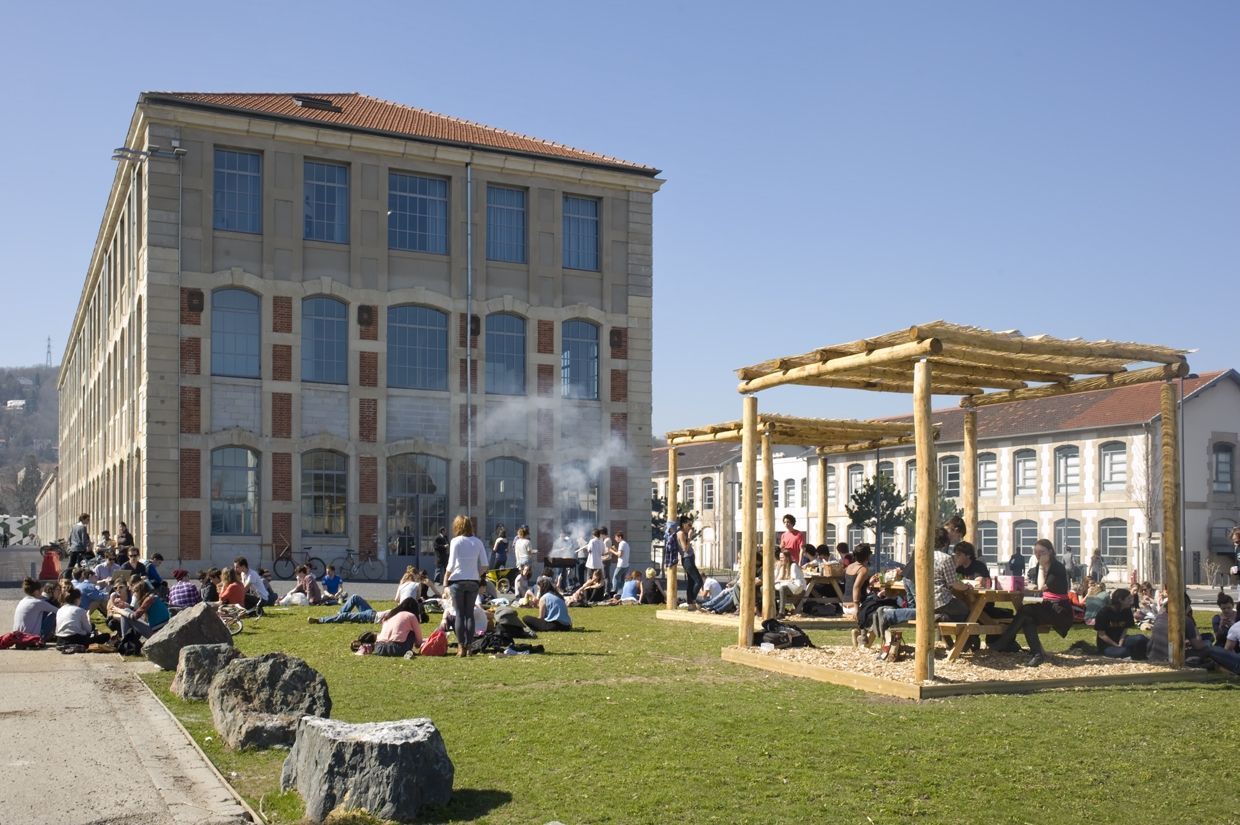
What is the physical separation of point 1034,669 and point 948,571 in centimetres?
130

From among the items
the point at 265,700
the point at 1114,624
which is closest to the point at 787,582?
the point at 1114,624

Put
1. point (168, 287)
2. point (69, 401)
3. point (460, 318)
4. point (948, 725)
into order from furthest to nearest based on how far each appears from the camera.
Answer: point (69, 401) → point (460, 318) → point (168, 287) → point (948, 725)

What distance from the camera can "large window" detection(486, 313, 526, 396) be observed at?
38.8 m

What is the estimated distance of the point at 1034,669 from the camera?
12805 millimetres

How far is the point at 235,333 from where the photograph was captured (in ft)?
117

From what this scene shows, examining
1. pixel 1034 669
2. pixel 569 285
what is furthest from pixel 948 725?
pixel 569 285

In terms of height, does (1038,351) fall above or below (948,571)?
above

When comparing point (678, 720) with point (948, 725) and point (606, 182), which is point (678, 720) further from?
point (606, 182)

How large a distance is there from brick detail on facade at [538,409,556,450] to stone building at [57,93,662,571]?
0.08 m

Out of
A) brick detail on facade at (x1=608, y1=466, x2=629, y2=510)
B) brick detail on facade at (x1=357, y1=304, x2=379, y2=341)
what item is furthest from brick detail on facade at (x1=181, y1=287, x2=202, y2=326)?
brick detail on facade at (x1=608, y1=466, x2=629, y2=510)

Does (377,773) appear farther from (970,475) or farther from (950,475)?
(950,475)

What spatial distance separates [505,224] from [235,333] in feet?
30.0

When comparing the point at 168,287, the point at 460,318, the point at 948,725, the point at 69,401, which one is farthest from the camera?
the point at 69,401

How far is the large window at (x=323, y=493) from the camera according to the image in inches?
1421
